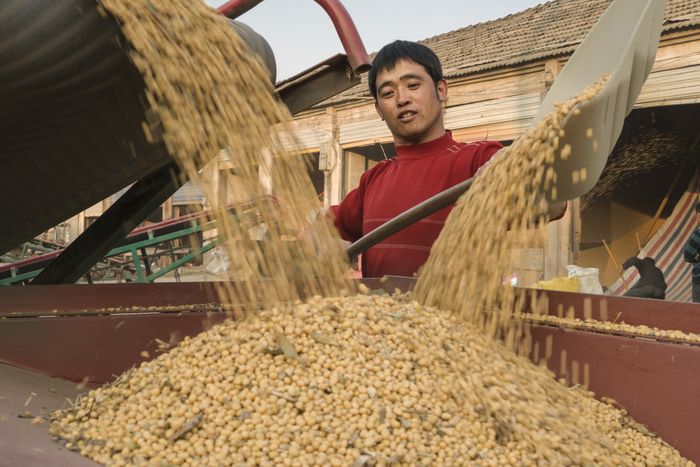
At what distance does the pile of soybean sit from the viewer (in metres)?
0.92

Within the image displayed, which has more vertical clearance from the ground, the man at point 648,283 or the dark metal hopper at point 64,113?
the dark metal hopper at point 64,113

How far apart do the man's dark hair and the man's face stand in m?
0.02

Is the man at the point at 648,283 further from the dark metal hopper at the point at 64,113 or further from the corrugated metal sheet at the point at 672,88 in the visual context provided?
the dark metal hopper at the point at 64,113

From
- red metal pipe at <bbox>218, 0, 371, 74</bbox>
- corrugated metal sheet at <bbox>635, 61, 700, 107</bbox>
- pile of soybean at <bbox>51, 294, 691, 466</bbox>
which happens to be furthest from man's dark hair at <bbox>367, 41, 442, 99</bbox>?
corrugated metal sheet at <bbox>635, 61, 700, 107</bbox>

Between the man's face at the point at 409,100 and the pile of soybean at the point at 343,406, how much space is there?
4.05ft

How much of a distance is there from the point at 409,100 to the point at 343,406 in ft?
5.29

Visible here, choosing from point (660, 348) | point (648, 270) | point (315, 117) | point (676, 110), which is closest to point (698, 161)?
point (676, 110)

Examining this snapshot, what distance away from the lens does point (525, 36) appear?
714cm

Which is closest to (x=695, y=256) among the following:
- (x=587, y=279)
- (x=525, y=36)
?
(x=587, y=279)

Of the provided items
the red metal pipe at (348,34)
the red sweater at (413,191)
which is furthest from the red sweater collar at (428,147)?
the red metal pipe at (348,34)

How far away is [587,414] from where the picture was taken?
1.29m

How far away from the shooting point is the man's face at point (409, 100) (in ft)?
7.49

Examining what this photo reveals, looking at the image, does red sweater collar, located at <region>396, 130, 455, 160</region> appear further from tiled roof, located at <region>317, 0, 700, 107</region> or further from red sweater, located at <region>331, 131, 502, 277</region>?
tiled roof, located at <region>317, 0, 700, 107</region>

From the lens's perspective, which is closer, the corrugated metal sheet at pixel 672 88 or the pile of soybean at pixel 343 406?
the pile of soybean at pixel 343 406
